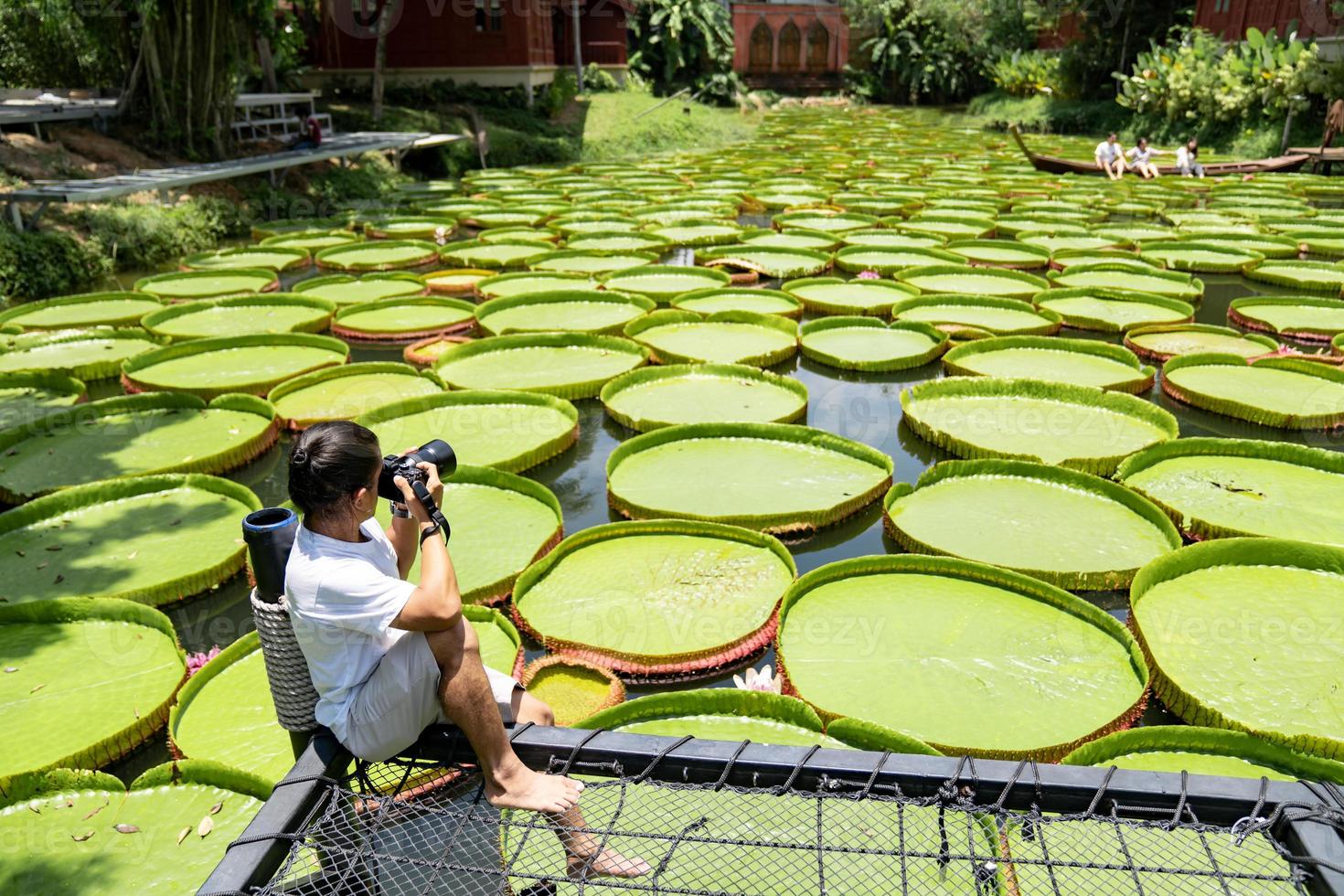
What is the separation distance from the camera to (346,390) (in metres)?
6.18

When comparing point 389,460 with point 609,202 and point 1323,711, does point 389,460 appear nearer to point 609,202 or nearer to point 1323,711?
point 1323,711

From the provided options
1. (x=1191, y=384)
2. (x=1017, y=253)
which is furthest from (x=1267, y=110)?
(x=1191, y=384)

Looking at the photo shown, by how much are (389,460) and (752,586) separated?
2.09 m

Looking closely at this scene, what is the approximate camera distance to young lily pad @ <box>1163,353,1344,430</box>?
5.43 meters

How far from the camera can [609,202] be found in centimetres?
1338

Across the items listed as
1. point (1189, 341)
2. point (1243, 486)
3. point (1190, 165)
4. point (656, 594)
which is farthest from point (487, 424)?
point (1190, 165)

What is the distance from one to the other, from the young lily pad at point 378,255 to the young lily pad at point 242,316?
Answer: 158cm

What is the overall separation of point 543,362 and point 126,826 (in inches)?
181

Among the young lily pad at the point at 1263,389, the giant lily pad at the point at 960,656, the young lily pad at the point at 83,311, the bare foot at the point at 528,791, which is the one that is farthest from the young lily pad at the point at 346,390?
the young lily pad at the point at 1263,389

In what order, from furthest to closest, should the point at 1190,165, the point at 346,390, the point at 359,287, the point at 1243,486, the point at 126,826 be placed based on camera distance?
the point at 1190,165, the point at 359,287, the point at 346,390, the point at 1243,486, the point at 126,826

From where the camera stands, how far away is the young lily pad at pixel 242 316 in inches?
294

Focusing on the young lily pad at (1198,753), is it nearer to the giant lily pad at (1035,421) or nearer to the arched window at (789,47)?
the giant lily pad at (1035,421)

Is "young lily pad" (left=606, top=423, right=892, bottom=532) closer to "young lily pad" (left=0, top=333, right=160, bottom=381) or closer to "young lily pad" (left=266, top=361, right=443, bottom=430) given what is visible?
"young lily pad" (left=266, top=361, right=443, bottom=430)

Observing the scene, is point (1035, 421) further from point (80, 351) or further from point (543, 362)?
point (80, 351)
